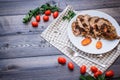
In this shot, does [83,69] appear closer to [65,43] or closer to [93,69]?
[93,69]

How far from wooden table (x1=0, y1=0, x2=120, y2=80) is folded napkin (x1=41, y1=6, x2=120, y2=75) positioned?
0.03m

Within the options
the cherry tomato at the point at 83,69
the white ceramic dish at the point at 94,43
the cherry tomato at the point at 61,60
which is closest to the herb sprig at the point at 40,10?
the white ceramic dish at the point at 94,43

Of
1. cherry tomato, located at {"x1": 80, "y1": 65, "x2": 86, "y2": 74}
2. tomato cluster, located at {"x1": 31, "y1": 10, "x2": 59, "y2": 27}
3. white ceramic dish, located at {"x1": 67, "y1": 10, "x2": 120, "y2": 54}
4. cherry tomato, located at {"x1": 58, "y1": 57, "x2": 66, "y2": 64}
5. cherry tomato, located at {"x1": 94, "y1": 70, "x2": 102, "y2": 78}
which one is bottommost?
cherry tomato, located at {"x1": 94, "y1": 70, "x2": 102, "y2": 78}

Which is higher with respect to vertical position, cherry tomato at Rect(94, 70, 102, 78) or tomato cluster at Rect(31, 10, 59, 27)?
tomato cluster at Rect(31, 10, 59, 27)

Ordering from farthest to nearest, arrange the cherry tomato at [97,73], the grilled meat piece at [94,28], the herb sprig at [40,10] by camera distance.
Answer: the herb sprig at [40,10], the grilled meat piece at [94,28], the cherry tomato at [97,73]

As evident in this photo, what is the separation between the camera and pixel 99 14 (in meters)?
1.67

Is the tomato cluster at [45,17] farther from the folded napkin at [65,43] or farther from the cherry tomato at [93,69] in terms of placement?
the cherry tomato at [93,69]

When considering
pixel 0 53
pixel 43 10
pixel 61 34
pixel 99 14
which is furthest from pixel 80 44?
pixel 0 53

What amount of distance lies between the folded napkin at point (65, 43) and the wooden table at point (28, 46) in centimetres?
3

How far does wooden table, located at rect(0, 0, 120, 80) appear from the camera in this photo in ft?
5.02

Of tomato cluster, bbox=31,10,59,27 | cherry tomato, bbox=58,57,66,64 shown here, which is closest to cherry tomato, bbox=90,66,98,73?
cherry tomato, bbox=58,57,66,64

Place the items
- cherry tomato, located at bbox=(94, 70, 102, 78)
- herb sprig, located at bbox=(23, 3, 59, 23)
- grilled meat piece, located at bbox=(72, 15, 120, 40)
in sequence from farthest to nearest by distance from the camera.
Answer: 1. herb sprig, located at bbox=(23, 3, 59, 23)
2. grilled meat piece, located at bbox=(72, 15, 120, 40)
3. cherry tomato, located at bbox=(94, 70, 102, 78)

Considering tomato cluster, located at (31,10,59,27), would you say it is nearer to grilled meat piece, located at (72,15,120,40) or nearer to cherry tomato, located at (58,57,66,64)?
grilled meat piece, located at (72,15,120,40)

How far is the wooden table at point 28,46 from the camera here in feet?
5.02
